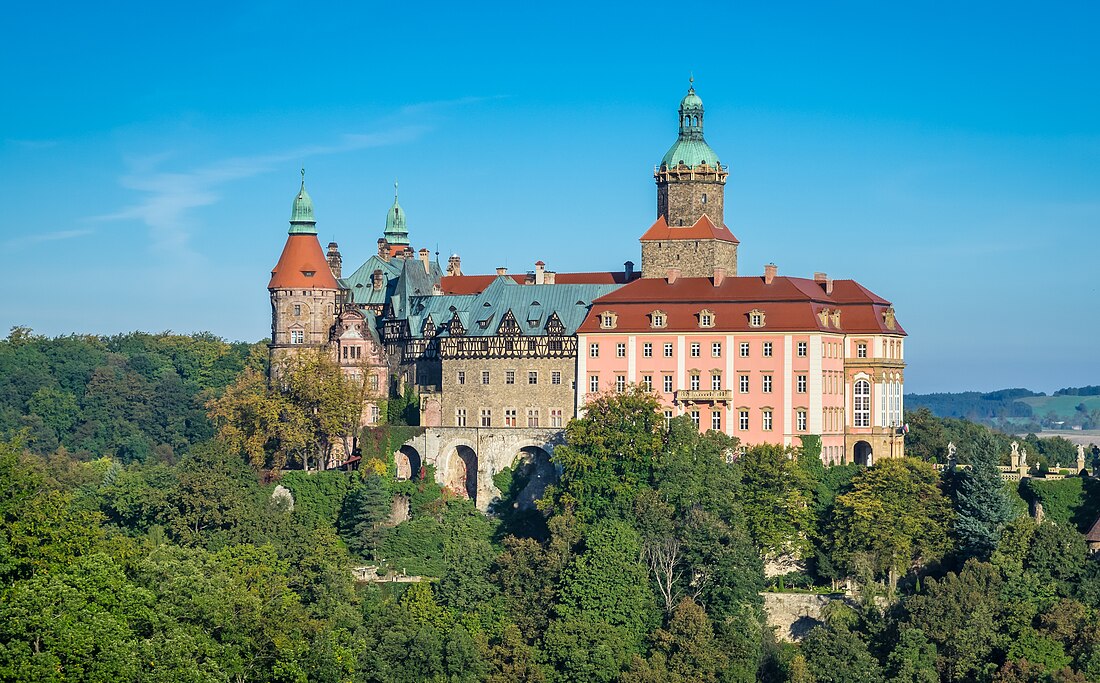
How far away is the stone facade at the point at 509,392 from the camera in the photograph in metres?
90.8

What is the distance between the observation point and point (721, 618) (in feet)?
251

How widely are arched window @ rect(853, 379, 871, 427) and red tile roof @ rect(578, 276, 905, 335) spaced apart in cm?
260

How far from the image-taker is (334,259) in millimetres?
101938

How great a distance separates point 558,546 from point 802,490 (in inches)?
452

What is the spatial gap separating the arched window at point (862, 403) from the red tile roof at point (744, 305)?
2.60 m

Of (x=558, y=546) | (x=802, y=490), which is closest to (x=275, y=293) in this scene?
(x=558, y=546)

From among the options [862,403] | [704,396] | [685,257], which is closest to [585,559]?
[704,396]

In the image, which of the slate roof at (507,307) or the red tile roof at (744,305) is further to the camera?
the slate roof at (507,307)

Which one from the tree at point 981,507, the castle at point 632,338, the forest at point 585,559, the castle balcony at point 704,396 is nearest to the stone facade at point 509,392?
the castle at point 632,338

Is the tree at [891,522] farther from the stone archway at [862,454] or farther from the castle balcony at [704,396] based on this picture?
the castle balcony at [704,396]

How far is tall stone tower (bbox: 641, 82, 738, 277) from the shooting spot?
3639 inches

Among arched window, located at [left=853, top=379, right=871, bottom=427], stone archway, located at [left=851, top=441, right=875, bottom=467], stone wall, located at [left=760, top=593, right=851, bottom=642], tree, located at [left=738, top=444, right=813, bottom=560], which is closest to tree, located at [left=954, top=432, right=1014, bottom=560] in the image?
stone wall, located at [left=760, top=593, right=851, bottom=642]

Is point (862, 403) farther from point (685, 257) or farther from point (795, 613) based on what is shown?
point (795, 613)

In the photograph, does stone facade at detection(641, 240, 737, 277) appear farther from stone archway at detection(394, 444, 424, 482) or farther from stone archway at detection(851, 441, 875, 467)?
stone archway at detection(394, 444, 424, 482)
